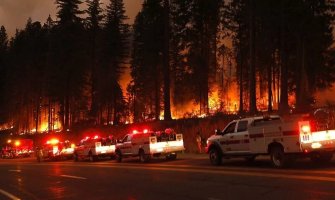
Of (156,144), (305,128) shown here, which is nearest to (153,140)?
(156,144)

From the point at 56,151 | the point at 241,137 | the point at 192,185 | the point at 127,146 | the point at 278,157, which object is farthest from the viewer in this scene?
the point at 56,151

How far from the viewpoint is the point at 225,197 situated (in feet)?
43.5

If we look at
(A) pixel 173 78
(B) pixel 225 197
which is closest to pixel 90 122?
(A) pixel 173 78

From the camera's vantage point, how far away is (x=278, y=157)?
67.4ft

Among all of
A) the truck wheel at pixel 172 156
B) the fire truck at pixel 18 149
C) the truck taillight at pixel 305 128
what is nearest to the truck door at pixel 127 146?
the truck wheel at pixel 172 156

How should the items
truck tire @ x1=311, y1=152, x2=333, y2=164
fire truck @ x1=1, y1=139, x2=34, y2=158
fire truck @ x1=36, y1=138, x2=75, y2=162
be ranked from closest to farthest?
truck tire @ x1=311, y1=152, x2=333, y2=164 < fire truck @ x1=36, y1=138, x2=75, y2=162 < fire truck @ x1=1, y1=139, x2=34, y2=158

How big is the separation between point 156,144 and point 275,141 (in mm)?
10598

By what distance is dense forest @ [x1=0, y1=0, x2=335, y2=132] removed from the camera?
45.3 metres

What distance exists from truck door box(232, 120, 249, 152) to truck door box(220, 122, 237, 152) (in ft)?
0.87

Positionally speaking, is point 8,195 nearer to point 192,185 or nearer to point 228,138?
point 192,185

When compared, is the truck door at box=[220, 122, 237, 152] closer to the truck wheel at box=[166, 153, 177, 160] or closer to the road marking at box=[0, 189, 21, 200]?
the truck wheel at box=[166, 153, 177, 160]

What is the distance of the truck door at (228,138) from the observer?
915 inches

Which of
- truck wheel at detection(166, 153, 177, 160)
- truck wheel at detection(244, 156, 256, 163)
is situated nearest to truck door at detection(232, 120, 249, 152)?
truck wheel at detection(244, 156, 256, 163)

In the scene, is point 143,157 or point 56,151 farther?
point 56,151
